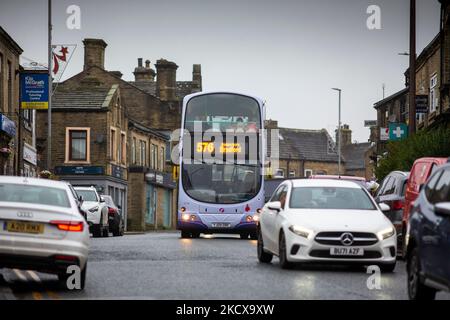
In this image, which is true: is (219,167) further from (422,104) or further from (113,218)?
(422,104)

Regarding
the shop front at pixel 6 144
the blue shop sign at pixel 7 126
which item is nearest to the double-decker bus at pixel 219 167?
the blue shop sign at pixel 7 126

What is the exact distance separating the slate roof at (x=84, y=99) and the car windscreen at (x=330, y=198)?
42879 mm

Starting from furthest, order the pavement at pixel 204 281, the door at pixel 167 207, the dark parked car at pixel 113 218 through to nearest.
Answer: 1. the door at pixel 167 207
2. the dark parked car at pixel 113 218
3. the pavement at pixel 204 281

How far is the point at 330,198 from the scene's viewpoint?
17344mm

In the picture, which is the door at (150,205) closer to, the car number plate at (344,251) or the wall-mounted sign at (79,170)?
the wall-mounted sign at (79,170)

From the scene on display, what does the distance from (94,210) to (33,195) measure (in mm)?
20335

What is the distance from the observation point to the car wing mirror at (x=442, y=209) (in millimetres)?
9977

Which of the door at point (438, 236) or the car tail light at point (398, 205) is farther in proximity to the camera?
the car tail light at point (398, 205)

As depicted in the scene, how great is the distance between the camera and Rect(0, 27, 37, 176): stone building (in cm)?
4175

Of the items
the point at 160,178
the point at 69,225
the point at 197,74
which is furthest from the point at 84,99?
the point at 69,225

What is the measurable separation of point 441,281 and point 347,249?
554cm

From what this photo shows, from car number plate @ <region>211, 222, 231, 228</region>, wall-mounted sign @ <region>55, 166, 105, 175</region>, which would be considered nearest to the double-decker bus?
car number plate @ <region>211, 222, 231, 228</region>
